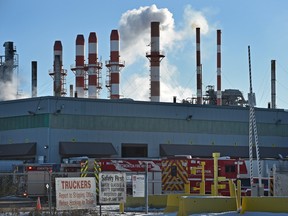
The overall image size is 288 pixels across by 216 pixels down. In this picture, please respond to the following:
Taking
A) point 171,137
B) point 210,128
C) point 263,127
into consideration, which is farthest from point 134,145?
point 263,127

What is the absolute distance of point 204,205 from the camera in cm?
2258

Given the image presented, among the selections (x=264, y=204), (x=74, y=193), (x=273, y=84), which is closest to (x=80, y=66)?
(x=273, y=84)

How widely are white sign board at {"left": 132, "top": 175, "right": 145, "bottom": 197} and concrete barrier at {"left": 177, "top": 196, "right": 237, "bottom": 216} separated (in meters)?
4.52

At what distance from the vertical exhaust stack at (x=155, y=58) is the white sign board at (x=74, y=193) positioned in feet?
188

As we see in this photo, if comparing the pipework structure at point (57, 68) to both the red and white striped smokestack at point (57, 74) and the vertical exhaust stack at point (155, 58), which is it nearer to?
the red and white striped smokestack at point (57, 74)

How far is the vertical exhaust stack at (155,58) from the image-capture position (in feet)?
264

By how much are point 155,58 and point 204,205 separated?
6182 centimetres

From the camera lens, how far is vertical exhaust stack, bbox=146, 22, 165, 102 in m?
80.5

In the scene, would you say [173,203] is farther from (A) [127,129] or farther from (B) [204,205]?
(A) [127,129]

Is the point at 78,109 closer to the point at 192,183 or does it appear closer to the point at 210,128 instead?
the point at 210,128

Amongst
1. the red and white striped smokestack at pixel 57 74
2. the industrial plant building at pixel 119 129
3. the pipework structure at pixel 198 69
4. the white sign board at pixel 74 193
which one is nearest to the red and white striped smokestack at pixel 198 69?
the pipework structure at pixel 198 69

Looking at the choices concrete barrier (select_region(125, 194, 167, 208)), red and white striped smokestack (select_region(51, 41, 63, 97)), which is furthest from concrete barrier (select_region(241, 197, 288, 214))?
red and white striped smokestack (select_region(51, 41, 63, 97))

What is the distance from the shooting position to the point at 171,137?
71.9 m

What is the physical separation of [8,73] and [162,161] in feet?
193
